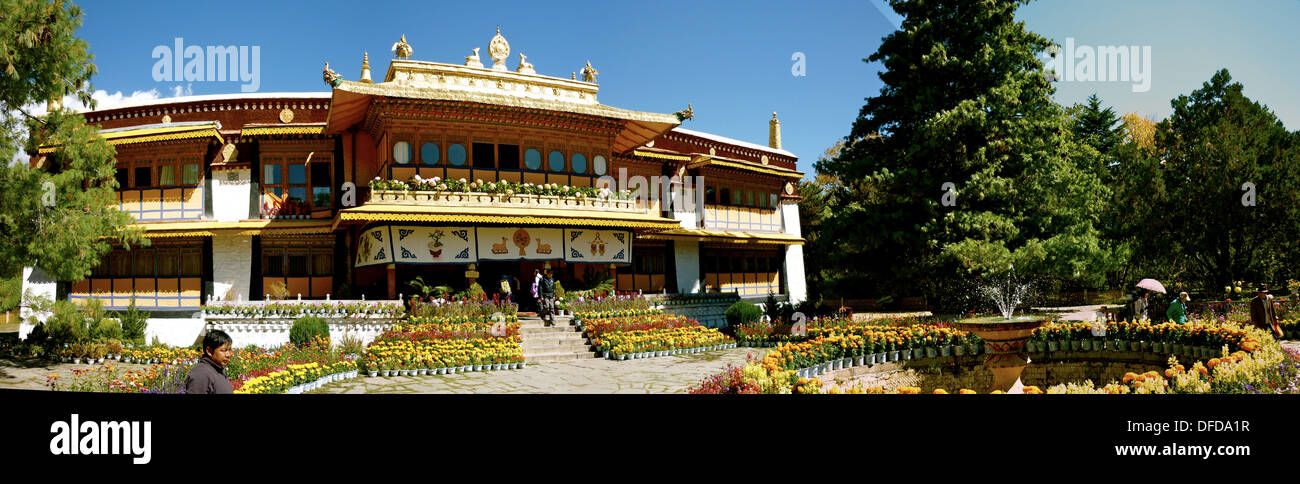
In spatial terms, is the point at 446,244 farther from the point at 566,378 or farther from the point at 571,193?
the point at 566,378

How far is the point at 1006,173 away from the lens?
61.1 feet

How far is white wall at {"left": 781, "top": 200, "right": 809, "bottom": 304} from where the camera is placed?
101 ft

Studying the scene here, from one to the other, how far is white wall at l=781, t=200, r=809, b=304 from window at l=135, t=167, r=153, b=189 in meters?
23.7

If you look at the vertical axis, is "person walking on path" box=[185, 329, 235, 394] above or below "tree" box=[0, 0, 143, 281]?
below

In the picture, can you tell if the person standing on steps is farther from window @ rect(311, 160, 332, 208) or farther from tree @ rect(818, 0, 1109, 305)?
window @ rect(311, 160, 332, 208)

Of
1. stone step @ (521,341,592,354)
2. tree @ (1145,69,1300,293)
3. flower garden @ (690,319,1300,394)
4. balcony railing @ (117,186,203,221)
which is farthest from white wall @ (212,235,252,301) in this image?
tree @ (1145,69,1300,293)

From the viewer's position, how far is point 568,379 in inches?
505

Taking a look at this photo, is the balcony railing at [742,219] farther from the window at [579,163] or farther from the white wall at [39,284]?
the white wall at [39,284]

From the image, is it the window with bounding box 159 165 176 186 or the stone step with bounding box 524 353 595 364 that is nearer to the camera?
the stone step with bounding box 524 353 595 364

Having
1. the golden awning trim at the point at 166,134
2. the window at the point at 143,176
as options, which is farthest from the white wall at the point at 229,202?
the window at the point at 143,176

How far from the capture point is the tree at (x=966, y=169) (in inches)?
696

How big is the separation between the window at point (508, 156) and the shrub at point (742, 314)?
26.0 feet
